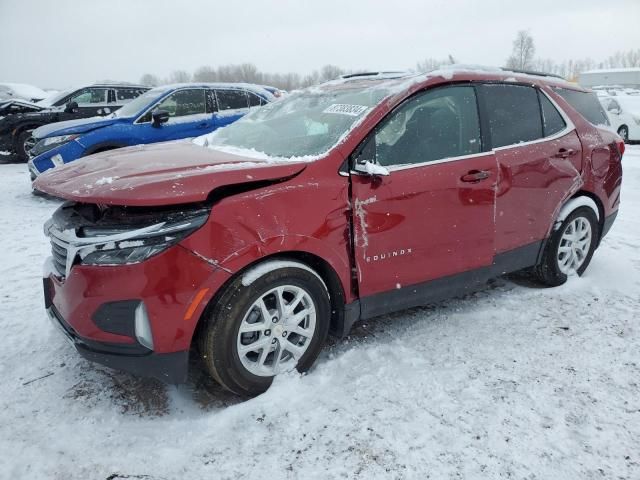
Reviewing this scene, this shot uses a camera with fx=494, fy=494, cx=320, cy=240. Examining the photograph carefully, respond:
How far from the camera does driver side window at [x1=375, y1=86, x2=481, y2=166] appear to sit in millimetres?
2887

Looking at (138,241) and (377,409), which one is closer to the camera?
(138,241)

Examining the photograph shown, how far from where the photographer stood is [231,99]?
7.93m

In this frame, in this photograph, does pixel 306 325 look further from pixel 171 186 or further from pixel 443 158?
pixel 443 158

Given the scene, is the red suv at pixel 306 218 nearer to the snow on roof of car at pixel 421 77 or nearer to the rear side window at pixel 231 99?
the snow on roof of car at pixel 421 77

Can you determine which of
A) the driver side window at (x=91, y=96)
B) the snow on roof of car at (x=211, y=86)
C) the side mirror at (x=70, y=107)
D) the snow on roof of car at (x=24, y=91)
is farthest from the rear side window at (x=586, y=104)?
the snow on roof of car at (x=24, y=91)

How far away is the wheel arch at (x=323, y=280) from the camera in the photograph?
2400 millimetres

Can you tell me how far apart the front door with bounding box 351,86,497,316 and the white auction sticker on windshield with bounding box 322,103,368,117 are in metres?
0.18

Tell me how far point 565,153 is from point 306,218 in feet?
7.63

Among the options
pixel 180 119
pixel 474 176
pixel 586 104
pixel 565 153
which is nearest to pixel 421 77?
pixel 474 176

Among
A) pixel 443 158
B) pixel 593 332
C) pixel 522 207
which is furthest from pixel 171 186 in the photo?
pixel 593 332

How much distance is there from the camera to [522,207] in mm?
3465

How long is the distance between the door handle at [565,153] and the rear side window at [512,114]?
20cm

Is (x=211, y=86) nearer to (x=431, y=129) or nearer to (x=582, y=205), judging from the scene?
(x=431, y=129)

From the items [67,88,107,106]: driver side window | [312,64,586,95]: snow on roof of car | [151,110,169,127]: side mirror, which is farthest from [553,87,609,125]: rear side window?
[67,88,107,106]: driver side window
